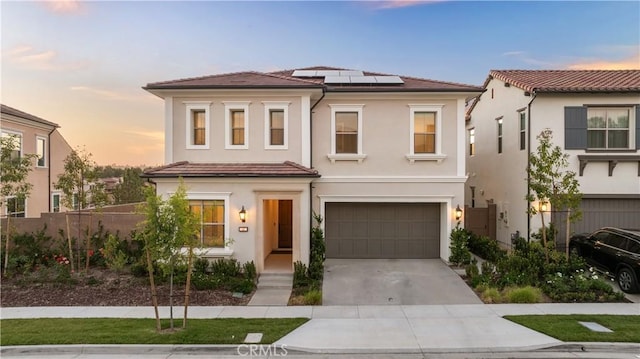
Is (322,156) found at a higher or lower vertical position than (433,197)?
higher

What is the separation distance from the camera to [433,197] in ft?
41.3

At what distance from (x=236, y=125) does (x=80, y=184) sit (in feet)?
18.1

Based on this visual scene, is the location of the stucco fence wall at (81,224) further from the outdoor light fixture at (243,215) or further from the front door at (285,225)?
the front door at (285,225)

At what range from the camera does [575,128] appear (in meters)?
12.5

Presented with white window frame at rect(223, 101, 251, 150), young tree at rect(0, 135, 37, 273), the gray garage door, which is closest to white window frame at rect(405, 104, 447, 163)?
the gray garage door

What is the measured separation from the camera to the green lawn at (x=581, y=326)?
6617mm

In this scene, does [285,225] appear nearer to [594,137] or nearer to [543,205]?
[543,205]

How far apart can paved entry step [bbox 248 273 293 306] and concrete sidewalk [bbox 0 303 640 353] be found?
0.52 m

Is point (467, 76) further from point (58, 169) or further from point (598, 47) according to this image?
point (58, 169)

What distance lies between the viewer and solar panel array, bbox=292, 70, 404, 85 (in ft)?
42.9

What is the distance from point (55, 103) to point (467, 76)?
28630 mm

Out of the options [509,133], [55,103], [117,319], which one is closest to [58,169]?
[55,103]

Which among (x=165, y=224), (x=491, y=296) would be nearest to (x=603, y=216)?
(x=491, y=296)

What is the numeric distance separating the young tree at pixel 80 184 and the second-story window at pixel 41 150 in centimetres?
994
